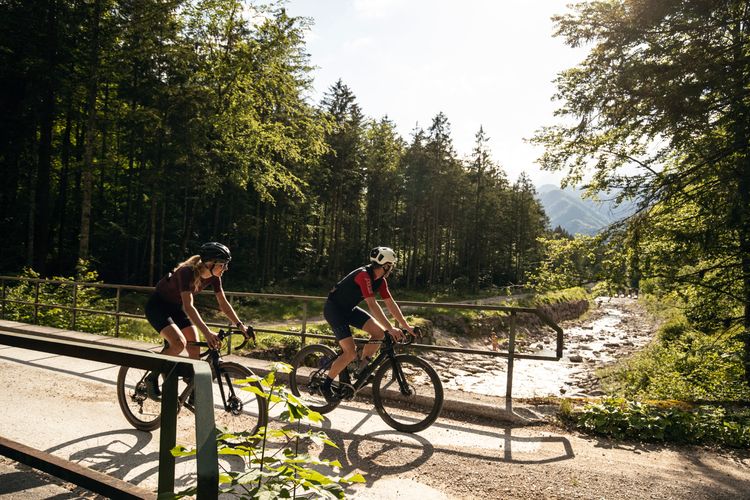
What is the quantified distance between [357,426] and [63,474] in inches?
162

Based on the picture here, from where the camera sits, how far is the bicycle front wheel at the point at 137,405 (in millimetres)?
5188

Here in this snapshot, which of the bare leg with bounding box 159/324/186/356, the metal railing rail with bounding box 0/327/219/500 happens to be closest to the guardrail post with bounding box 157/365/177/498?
the metal railing rail with bounding box 0/327/219/500

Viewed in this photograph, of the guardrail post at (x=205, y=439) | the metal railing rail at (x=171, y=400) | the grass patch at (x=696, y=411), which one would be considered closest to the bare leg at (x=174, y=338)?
the metal railing rail at (x=171, y=400)

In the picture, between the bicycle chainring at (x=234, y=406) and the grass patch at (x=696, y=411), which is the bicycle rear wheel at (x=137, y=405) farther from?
the grass patch at (x=696, y=411)

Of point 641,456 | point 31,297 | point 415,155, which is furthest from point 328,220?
point 641,456

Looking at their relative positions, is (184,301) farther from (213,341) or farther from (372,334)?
(372,334)

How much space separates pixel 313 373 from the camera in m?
6.22

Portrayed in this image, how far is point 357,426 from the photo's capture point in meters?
5.67

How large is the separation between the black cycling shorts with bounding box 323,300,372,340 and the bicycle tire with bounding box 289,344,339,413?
40 cm

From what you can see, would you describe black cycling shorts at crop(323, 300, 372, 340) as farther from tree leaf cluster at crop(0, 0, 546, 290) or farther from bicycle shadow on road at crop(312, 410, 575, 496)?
tree leaf cluster at crop(0, 0, 546, 290)

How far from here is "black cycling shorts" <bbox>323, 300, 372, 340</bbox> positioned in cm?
588

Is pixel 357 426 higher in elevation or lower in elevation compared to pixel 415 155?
lower

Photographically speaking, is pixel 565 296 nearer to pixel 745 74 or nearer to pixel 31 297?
pixel 745 74

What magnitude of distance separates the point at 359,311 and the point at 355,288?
361mm
